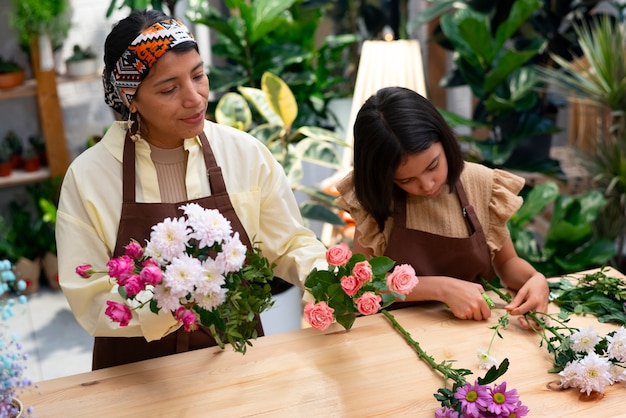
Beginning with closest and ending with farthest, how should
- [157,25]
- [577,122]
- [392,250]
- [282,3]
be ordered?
[157,25]
[392,250]
[282,3]
[577,122]

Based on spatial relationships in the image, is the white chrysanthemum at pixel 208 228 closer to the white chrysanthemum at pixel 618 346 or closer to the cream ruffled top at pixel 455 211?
the cream ruffled top at pixel 455 211

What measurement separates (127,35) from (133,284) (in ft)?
2.13

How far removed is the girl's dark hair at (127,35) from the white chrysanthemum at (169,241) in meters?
0.49

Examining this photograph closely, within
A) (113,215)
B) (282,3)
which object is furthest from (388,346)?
(282,3)

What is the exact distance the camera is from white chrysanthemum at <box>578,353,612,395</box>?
1.53m

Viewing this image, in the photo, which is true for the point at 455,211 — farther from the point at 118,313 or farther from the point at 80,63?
the point at 80,63

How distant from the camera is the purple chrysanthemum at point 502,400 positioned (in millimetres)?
1425

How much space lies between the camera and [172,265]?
140 centimetres

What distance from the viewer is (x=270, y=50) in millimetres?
3836

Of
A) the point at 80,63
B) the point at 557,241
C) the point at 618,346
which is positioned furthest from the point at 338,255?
the point at 80,63

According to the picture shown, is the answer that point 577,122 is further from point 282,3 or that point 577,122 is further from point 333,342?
point 333,342

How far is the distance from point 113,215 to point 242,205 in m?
0.31

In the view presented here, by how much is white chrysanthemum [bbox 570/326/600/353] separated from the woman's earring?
1.10m

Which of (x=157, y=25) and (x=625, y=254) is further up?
(x=157, y=25)
